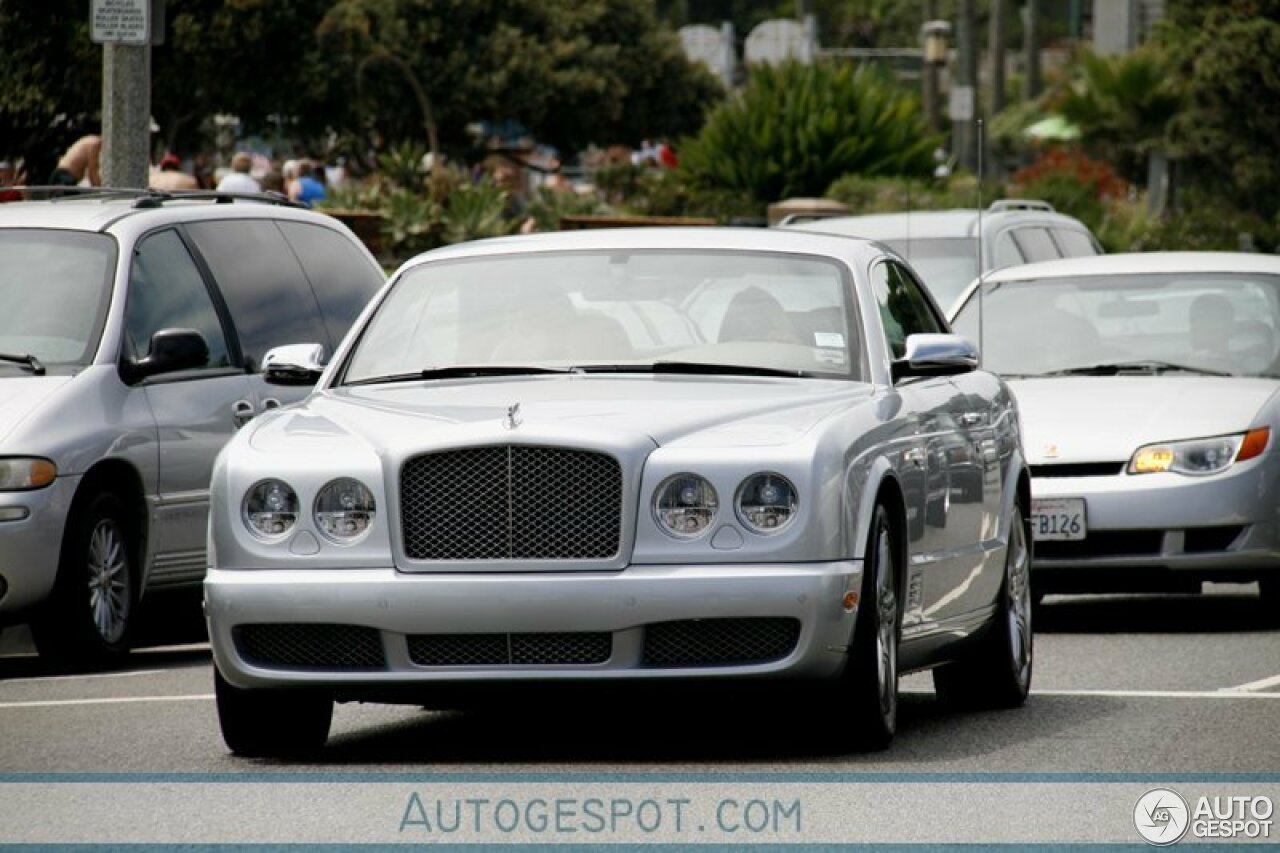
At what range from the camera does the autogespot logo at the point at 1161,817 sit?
288 inches

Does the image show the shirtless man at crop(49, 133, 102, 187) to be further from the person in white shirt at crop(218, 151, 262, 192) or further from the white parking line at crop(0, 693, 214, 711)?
the white parking line at crop(0, 693, 214, 711)

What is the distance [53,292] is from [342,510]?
14.0ft

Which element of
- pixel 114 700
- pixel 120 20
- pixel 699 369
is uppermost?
pixel 120 20

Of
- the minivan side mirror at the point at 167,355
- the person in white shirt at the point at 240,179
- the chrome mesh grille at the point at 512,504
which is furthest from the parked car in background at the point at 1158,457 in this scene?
the person in white shirt at the point at 240,179

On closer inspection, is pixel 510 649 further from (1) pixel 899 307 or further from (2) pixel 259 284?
(2) pixel 259 284

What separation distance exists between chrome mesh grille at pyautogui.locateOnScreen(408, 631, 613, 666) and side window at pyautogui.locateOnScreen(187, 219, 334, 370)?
188 inches

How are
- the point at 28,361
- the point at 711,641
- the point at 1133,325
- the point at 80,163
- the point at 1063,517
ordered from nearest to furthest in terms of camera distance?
1. the point at 711,641
2. the point at 28,361
3. the point at 1063,517
4. the point at 1133,325
5. the point at 80,163

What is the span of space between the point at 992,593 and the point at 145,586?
3750mm

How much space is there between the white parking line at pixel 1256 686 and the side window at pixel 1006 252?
828cm

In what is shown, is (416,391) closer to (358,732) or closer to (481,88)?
(358,732)

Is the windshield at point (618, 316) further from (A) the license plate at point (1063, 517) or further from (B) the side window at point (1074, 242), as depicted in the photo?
(B) the side window at point (1074, 242)

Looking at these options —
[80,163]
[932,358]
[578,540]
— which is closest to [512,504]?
[578,540]

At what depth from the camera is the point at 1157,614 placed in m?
14.1

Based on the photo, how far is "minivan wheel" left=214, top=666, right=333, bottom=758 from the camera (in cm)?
881
